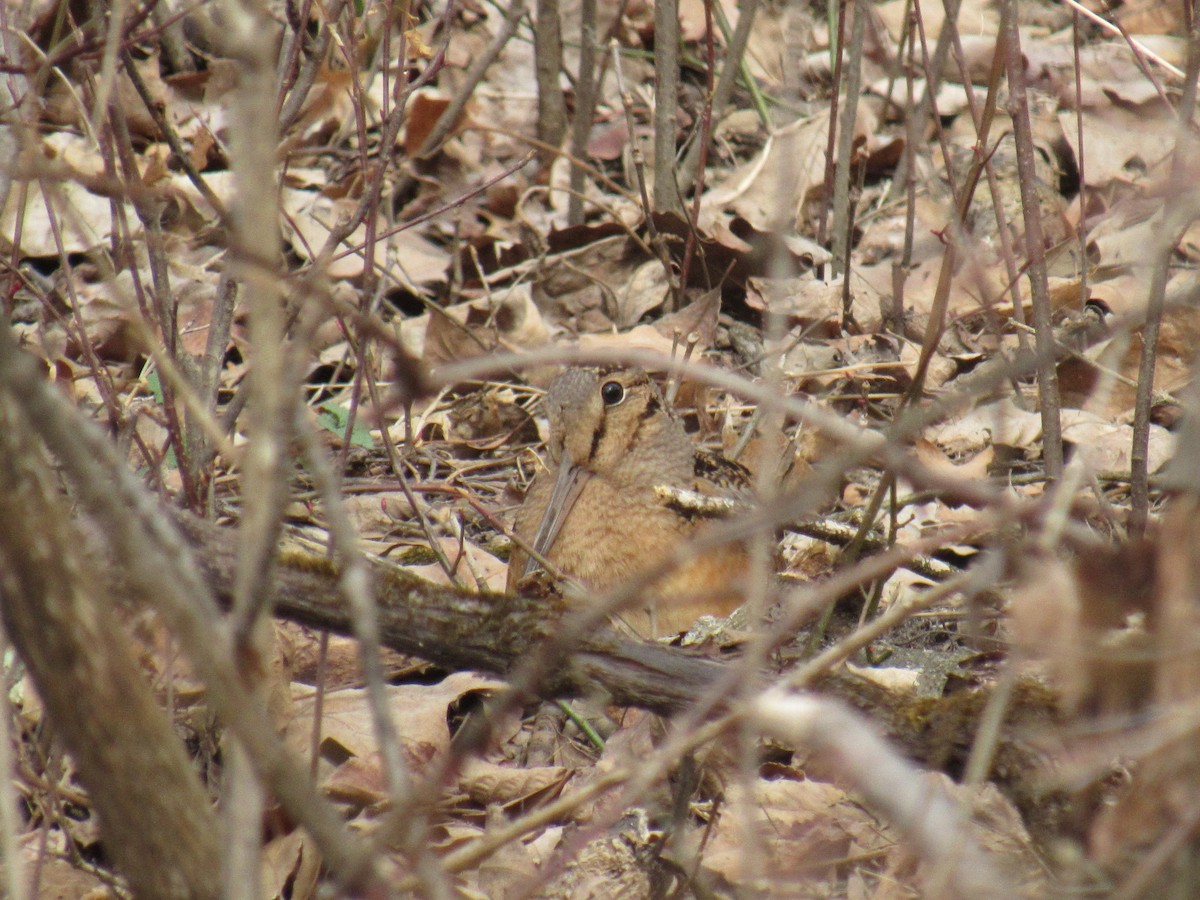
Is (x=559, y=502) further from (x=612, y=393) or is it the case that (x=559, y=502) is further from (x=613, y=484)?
(x=612, y=393)

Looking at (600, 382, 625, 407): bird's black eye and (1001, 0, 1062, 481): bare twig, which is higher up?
(1001, 0, 1062, 481): bare twig

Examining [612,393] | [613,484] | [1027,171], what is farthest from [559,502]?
[1027,171]

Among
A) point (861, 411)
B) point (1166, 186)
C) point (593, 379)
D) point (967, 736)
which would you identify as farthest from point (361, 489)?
point (1166, 186)

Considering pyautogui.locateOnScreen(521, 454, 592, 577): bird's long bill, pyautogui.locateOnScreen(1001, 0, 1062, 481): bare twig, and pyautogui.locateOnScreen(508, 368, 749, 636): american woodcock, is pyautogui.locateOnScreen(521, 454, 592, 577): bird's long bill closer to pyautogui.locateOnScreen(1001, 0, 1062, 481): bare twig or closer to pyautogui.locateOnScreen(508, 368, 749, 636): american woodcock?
pyautogui.locateOnScreen(508, 368, 749, 636): american woodcock

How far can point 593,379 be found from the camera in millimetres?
4383

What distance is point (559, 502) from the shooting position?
13.9ft

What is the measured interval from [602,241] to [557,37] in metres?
0.87

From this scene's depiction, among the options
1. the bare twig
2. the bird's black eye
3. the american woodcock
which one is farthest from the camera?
the bird's black eye

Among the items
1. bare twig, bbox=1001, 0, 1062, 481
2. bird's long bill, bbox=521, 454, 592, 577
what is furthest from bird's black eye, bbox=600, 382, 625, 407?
bare twig, bbox=1001, 0, 1062, 481

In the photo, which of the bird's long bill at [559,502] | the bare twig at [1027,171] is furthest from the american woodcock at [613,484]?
the bare twig at [1027,171]

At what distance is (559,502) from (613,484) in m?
0.19

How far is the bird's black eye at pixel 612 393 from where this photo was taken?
14.6 feet

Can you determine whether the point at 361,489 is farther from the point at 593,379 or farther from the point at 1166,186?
the point at 1166,186

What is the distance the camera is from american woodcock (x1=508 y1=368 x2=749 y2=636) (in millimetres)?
4098
